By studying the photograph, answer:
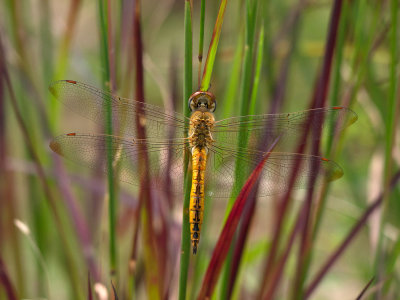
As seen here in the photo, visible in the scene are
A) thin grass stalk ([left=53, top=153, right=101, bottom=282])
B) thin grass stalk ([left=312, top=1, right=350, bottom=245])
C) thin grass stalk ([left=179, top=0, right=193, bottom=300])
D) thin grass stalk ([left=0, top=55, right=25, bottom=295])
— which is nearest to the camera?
thin grass stalk ([left=179, top=0, right=193, bottom=300])

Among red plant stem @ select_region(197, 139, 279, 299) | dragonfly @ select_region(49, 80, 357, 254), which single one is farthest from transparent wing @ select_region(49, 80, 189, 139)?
red plant stem @ select_region(197, 139, 279, 299)

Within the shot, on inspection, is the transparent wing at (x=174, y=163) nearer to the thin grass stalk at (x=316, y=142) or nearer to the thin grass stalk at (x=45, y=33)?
the thin grass stalk at (x=316, y=142)

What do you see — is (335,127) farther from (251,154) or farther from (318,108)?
(251,154)

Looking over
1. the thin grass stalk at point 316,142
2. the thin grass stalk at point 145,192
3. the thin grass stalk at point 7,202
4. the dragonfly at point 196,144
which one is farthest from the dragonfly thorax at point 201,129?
the thin grass stalk at point 7,202

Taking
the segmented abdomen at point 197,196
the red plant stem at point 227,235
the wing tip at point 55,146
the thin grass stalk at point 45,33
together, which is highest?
the thin grass stalk at point 45,33

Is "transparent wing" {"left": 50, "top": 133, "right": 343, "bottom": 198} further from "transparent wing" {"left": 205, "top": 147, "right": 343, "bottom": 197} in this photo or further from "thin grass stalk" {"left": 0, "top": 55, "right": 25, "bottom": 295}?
"thin grass stalk" {"left": 0, "top": 55, "right": 25, "bottom": 295}

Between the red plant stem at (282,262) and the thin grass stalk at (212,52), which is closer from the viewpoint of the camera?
the thin grass stalk at (212,52)

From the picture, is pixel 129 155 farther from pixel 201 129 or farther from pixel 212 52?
pixel 212 52
